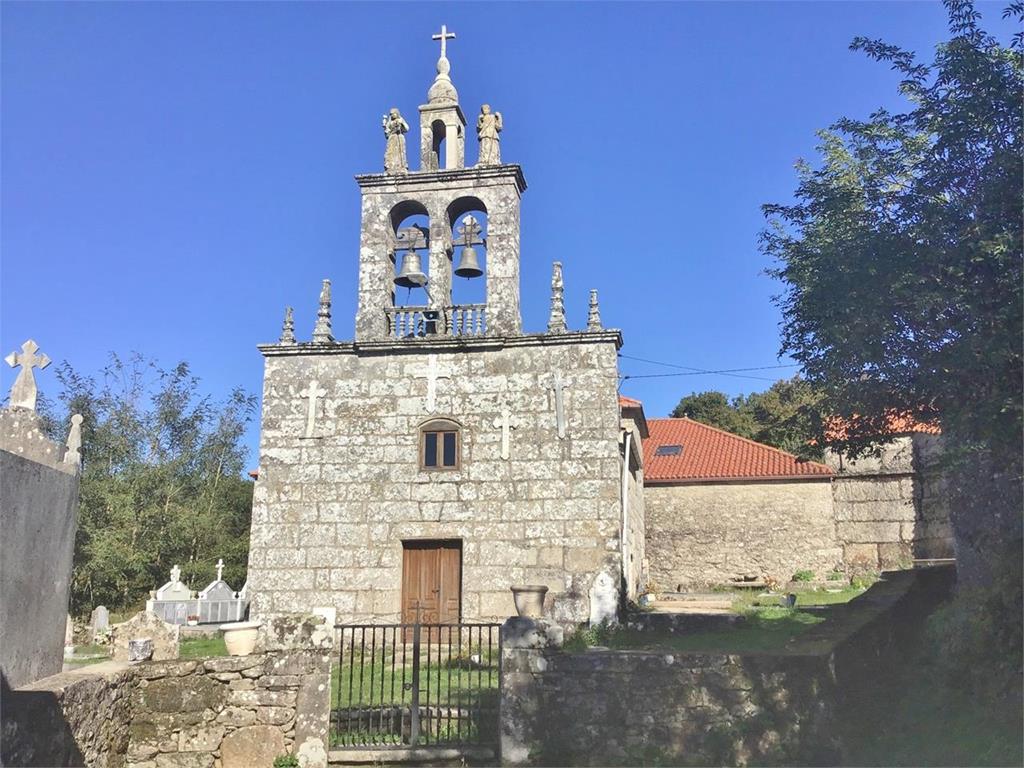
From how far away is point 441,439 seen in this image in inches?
546

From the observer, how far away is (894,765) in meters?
6.89

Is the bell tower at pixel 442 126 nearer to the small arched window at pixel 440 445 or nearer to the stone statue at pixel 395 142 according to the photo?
the stone statue at pixel 395 142

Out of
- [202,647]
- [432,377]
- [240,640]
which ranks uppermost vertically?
[432,377]

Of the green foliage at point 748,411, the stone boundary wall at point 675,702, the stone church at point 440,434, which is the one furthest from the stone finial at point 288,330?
the green foliage at point 748,411

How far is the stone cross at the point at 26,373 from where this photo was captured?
261 inches

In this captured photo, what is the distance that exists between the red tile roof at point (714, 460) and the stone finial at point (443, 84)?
11.8m

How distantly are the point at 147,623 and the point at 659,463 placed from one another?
676 inches

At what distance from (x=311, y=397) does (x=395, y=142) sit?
4783 millimetres

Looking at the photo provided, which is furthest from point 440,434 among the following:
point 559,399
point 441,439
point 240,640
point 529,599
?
point 240,640

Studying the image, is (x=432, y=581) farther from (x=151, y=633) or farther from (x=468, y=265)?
(x=151, y=633)

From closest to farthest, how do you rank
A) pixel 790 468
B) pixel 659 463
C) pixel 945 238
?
pixel 945 238 < pixel 790 468 < pixel 659 463

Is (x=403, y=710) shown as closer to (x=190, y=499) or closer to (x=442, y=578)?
(x=442, y=578)

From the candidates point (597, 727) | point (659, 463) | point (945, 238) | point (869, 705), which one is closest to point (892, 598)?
point (869, 705)

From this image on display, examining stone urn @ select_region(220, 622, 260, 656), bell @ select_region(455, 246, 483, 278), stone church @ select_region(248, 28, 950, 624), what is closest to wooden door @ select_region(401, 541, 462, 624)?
stone church @ select_region(248, 28, 950, 624)
